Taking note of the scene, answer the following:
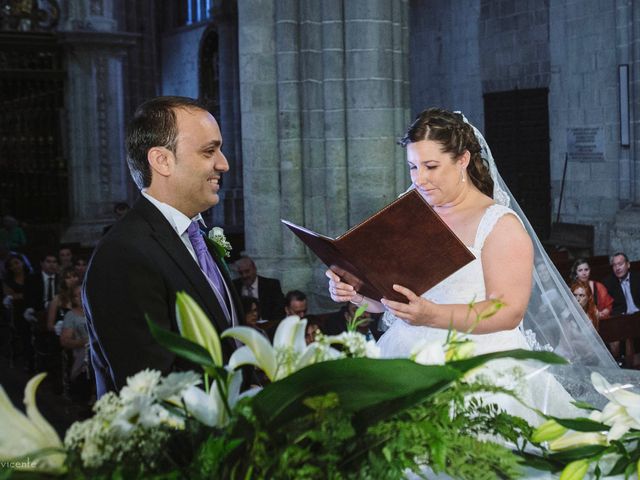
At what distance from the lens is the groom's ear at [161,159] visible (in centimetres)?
255

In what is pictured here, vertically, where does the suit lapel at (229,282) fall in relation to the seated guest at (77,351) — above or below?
above

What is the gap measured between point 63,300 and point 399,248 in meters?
5.74

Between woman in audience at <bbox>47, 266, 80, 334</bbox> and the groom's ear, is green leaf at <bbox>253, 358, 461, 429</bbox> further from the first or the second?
woman in audience at <bbox>47, 266, 80, 334</bbox>

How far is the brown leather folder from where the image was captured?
8.67ft

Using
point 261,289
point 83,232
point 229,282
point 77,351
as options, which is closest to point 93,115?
point 83,232

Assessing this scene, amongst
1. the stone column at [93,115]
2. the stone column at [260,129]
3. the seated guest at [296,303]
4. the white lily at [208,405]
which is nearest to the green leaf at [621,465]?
the white lily at [208,405]

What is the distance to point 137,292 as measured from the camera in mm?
2377

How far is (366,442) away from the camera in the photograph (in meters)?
1.46

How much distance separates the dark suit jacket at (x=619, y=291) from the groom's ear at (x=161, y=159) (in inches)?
273

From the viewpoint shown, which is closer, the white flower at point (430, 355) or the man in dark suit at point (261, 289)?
the white flower at point (430, 355)

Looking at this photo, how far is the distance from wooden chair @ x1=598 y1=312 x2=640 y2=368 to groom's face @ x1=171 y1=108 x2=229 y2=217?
5.08m

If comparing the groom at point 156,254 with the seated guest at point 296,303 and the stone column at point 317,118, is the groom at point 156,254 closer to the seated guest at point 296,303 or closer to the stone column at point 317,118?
the seated guest at point 296,303

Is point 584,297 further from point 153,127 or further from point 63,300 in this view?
point 153,127

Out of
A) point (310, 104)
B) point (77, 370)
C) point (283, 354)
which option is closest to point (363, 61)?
point (310, 104)
